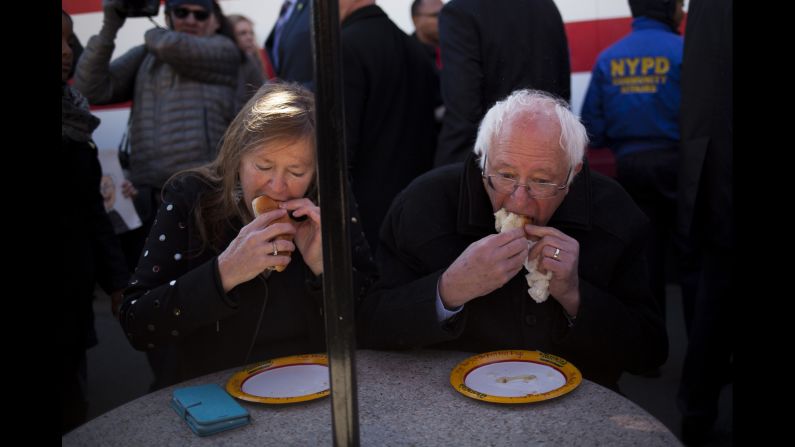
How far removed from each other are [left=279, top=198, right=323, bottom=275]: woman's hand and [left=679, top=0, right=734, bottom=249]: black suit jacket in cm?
157

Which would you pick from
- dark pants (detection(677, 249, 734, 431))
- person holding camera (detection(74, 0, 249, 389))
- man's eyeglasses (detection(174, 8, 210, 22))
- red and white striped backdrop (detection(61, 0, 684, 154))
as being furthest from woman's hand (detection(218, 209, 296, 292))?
red and white striped backdrop (detection(61, 0, 684, 154))

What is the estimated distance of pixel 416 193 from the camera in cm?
209

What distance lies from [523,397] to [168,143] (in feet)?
7.29

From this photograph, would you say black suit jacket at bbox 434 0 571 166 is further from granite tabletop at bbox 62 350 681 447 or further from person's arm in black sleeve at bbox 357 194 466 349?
granite tabletop at bbox 62 350 681 447

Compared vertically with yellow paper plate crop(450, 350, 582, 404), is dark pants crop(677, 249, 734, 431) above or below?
below

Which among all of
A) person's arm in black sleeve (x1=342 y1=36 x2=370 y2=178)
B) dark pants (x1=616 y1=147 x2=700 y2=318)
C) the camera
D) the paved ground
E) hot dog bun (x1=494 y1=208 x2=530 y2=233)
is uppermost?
the camera

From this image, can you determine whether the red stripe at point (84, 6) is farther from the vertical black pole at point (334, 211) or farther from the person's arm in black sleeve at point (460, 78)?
the vertical black pole at point (334, 211)

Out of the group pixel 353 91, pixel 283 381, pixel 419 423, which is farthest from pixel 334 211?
pixel 353 91

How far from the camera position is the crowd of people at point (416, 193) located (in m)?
1.84

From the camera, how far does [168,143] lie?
3.28 metres

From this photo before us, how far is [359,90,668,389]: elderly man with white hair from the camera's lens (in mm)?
1797

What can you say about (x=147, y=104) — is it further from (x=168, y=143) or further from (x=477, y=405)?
(x=477, y=405)

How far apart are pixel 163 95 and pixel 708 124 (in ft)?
7.01

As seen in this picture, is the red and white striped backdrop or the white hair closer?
the white hair
